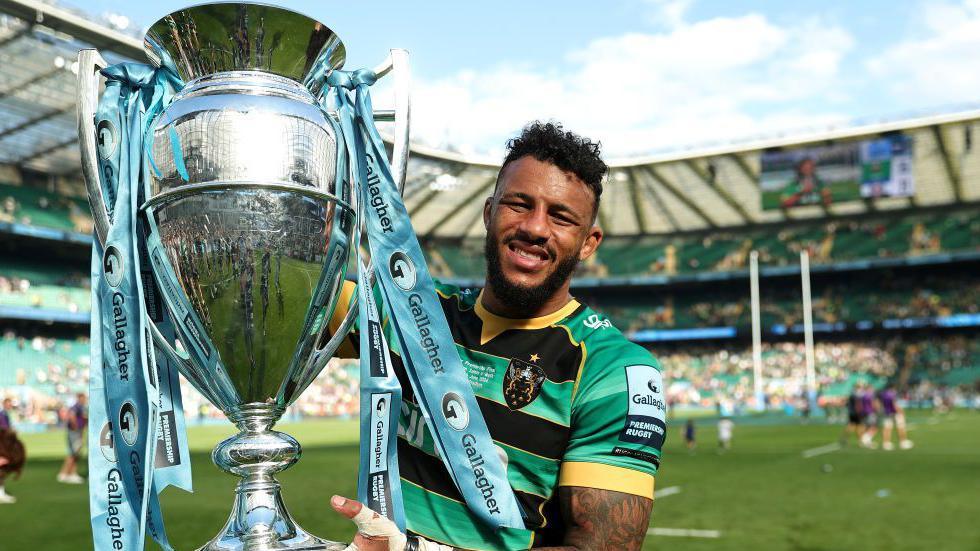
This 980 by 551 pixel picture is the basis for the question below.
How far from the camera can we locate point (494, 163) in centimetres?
4238

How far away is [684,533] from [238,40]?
8.11m

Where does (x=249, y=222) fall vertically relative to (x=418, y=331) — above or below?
above

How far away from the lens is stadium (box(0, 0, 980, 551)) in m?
12.4

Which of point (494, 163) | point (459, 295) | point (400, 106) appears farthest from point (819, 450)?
point (494, 163)

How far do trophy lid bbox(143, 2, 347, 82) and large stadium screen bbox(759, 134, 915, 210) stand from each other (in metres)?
42.3

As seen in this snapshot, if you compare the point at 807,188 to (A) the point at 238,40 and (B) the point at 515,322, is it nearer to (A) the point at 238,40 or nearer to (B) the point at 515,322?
(B) the point at 515,322

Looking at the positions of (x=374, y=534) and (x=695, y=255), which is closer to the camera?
(x=374, y=534)

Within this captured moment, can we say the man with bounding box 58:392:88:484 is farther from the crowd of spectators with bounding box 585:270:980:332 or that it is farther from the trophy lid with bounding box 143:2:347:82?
the crowd of spectators with bounding box 585:270:980:332

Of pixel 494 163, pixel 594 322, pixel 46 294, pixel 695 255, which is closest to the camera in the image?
pixel 594 322

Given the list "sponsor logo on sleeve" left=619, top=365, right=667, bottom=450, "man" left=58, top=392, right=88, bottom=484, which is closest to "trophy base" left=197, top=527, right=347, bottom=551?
"sponsor logo on sleeve" left=619, top=365, right=667, bottom=450

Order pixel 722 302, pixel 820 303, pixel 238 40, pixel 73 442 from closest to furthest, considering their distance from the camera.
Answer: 1. pixel 238 40
2. pixel 73 442
3. pixel 820 303
4. pixel 722 302

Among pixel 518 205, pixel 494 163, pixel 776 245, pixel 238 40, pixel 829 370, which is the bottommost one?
pixel 829 370

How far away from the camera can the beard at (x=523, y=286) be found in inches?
79.6

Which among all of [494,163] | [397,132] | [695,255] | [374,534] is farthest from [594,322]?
[695,255]
